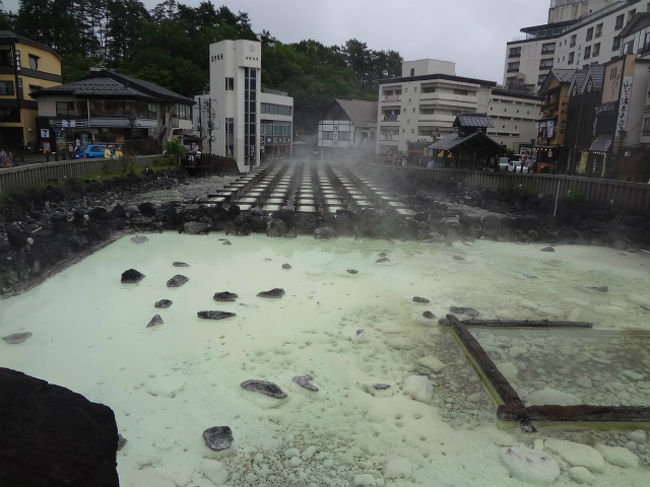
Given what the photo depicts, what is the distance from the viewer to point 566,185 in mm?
22266

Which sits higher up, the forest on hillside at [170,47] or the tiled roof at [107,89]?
the forest on hillside at [170,47]

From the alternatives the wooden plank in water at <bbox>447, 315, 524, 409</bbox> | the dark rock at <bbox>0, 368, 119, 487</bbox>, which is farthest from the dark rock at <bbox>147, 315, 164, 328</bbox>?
the wooden plank in water at <bbox>447, 315, 524, 409</bbox>

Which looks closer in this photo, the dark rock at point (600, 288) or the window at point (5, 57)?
the dark rock at point (600, 288)

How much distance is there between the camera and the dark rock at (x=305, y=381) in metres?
6.13

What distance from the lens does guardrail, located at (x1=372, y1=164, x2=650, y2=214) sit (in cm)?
1795

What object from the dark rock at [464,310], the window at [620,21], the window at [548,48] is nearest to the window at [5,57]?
the dark rock at [464,310]

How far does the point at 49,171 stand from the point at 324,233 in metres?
13.9

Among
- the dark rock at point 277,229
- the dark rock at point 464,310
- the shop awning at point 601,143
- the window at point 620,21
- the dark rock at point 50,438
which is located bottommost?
the dark rock at point 464,310

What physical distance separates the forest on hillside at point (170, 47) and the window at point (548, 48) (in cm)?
2710

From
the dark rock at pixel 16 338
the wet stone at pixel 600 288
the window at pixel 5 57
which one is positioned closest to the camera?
the dark rock at pixel 16 338

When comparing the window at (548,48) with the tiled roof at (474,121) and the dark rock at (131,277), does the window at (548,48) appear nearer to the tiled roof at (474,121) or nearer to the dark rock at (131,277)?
the tiled roof at (474,121)

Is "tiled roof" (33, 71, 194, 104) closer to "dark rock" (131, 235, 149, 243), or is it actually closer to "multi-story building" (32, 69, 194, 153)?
"multi-story building" (32, 69, 194, 153)

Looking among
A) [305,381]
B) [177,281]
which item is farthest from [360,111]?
[305,381]

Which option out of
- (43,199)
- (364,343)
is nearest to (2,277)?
(364,343)
